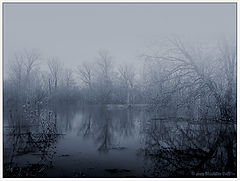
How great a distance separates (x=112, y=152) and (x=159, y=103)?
16.1 ft

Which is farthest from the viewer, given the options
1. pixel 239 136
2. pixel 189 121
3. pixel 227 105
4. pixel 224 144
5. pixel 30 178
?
pixel 189 121

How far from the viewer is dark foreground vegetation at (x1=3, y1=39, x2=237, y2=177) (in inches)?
239

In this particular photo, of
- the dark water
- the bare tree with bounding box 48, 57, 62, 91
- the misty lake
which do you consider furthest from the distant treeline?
the misty lake

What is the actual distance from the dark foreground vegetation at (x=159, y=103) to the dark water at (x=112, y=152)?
26 millimetres

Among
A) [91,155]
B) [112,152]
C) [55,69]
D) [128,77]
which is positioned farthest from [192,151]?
[128,77]

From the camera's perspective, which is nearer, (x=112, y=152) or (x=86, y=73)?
(x=112, y=152)

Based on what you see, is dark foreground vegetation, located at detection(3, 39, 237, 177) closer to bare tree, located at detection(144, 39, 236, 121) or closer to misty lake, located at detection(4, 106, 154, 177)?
bare tree, located at detection(144, 39, 236, 121)

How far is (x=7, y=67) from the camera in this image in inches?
326

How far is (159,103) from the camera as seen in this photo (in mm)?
11312

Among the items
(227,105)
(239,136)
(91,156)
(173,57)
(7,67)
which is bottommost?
(91,156)

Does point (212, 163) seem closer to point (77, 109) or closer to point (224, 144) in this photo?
point (224, 144)

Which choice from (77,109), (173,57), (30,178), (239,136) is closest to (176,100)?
(173,57)

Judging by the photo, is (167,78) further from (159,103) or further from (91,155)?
(91,155)

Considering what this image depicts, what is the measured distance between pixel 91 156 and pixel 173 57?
6.68 m
